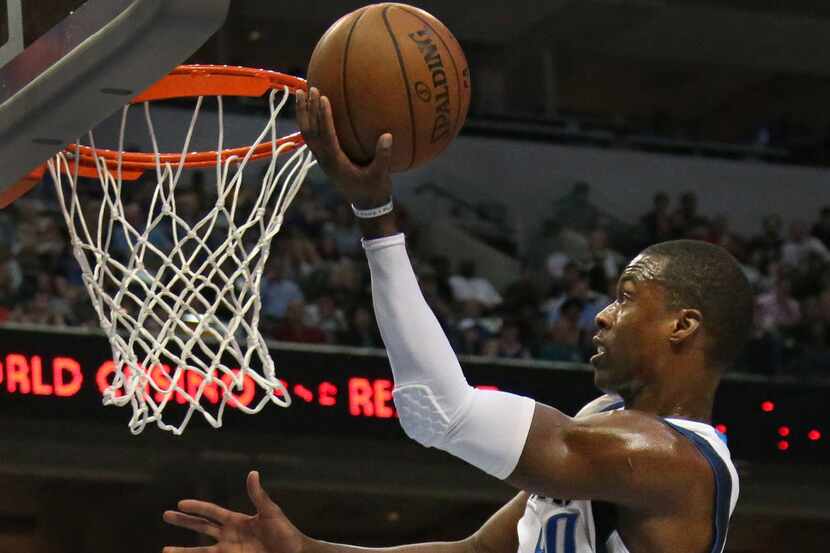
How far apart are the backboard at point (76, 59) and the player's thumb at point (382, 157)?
13.3 inches

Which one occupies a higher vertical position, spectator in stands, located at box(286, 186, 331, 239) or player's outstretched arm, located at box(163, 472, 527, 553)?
spectator in stands, located at box(286, 186, 331, 239)

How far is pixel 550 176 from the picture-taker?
536 inches

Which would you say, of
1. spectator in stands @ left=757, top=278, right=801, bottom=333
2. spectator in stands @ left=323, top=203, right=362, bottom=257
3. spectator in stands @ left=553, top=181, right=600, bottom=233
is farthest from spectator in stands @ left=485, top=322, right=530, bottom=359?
spectator in stands @ left=553, top=181, right=600, bottom=233

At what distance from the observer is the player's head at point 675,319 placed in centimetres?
285

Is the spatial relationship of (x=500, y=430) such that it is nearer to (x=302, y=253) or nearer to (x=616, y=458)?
(x=616, y=458)

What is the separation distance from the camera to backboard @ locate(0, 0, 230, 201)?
8.47ft

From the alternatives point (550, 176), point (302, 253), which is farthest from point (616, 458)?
point (550, 176)

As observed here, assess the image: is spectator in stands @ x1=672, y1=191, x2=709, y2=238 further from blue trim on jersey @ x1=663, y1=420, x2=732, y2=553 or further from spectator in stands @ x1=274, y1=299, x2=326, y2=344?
blue trim on jersey @ x1=663, y1=420, x2=732, y2=553

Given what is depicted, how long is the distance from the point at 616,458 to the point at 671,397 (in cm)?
28

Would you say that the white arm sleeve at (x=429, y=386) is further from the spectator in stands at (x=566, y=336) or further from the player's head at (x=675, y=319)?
the spectator in stands at (x=566, y=336)

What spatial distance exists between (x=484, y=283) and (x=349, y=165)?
8.65 metres

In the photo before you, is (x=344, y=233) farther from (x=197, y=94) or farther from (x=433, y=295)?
(x=197, y=94)

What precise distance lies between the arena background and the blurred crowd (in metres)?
0.02

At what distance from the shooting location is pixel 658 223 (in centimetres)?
1248
